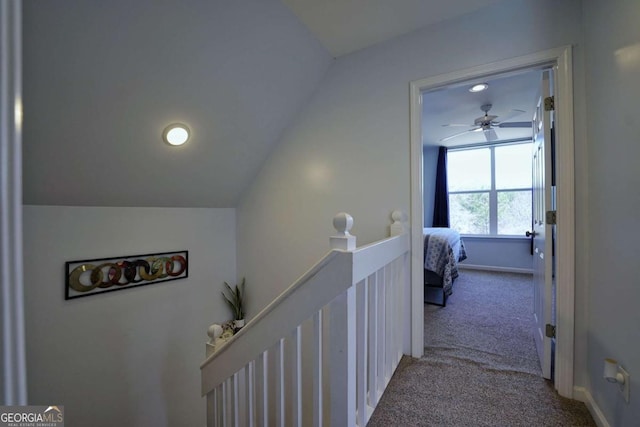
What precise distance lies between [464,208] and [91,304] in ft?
19.0

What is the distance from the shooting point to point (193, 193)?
2.59 m

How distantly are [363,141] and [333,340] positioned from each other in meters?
1.60


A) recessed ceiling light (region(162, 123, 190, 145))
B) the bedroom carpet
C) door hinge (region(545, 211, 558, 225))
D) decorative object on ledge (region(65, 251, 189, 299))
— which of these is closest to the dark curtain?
the bedroom carpet

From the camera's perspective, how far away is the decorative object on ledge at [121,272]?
6.60ft

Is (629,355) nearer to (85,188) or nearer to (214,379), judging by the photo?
(214,379)

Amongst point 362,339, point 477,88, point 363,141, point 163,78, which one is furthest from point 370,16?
point 362,339

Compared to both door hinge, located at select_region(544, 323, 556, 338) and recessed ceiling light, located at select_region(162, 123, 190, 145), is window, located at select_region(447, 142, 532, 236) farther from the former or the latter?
recessed ceiling light, located at select_region(162, 123, 190, 145)

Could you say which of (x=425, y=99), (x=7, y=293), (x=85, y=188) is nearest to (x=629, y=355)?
(x=7, y=293)

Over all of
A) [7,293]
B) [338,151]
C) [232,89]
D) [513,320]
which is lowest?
[513,320]

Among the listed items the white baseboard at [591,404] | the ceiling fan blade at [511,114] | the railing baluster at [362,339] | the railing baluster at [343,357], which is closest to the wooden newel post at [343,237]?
the railing baluster at [343,357]

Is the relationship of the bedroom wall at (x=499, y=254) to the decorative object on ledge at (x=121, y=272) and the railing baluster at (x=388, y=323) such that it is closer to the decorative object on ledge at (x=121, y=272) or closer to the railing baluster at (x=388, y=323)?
the railing baluster at (x=388, y=323)

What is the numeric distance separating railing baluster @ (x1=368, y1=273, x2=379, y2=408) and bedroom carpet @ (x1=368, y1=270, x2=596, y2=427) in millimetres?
77

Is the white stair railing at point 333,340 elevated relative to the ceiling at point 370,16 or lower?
lower

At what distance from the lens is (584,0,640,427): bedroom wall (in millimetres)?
1052
